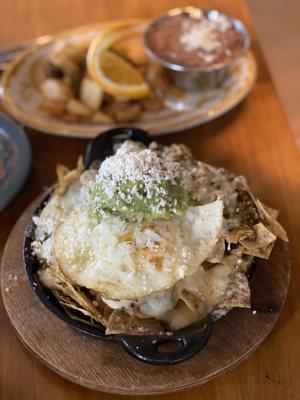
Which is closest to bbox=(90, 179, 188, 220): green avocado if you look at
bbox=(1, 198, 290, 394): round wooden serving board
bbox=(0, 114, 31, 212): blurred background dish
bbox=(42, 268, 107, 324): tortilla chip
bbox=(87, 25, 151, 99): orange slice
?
bbox=(42, 268, 107, 324): tortilla chip

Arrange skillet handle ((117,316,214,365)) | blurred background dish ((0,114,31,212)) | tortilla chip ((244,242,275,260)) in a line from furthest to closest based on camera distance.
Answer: blurred background dish ((0,114,31,212))
tortilla chip ((244,242,275,260))
skillet handle ((117,316,214,365))

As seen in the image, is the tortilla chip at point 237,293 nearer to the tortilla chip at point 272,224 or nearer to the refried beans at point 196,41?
the tortilla chip at point 272,224

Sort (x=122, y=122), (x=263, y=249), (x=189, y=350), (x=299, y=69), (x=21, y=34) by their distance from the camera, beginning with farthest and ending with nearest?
(x=21, y=34) → (x=299, y=69) → (x=122, y=122) → (x=263, y=249) → (x=189, y=350)

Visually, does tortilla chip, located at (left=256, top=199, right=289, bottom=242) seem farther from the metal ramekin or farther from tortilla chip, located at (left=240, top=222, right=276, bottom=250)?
the metal ramekin

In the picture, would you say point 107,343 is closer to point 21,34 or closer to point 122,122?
point 122,122

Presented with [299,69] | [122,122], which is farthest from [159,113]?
[299,69]

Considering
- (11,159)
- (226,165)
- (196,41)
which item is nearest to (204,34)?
(196,41)
